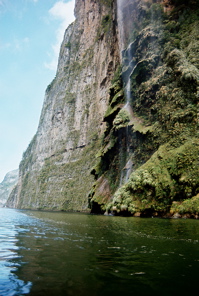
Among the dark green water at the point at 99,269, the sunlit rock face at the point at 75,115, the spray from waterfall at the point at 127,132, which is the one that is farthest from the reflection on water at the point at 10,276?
the sunlit rock face at the point at 75,115

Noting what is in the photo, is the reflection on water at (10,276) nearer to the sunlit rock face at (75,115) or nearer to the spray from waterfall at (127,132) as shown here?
the spray from waterfall at (127,132)

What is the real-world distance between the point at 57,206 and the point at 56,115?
126ft

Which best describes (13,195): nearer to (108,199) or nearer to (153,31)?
(108,199)

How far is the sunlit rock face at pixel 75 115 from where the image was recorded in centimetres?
7038

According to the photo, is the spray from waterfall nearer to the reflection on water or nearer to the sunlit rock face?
the sunlit rock face

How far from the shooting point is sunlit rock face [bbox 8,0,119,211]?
7038cm

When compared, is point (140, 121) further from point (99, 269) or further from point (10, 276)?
point (10, 276)

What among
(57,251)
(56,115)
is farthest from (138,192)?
(56,115)

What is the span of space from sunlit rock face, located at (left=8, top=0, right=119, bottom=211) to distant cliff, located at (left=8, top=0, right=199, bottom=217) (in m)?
0.48

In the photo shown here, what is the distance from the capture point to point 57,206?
75.4m

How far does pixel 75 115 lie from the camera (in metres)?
85.8

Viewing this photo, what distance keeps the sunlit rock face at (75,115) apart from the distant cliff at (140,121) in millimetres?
483

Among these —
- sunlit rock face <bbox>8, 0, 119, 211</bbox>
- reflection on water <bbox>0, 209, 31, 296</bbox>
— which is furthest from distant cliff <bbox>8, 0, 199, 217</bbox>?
reflection on water <bbox>0, 209, 31, 296</bbox>

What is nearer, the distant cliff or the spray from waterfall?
the distant cliff
